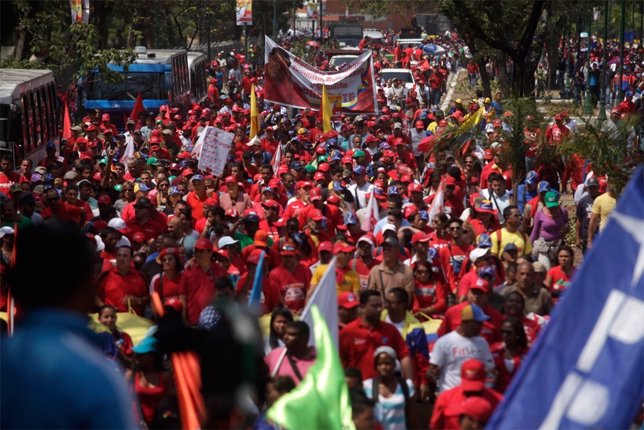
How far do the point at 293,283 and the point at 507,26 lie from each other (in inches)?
696

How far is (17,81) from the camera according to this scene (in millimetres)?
22812

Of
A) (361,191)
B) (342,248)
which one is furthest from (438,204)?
(342,248)

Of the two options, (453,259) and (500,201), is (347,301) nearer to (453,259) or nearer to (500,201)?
(453,259)

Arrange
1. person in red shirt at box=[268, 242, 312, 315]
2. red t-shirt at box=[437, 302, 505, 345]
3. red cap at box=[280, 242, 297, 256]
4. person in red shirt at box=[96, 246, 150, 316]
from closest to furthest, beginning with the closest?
red t-shirt at box=[437, 302, 505, 345] < person in red shirt at box=[268, 242, 312, 315] < person in red shirt at box=[96, 246, 150, 316] < red cap at box=[280, 242, 297, 256]

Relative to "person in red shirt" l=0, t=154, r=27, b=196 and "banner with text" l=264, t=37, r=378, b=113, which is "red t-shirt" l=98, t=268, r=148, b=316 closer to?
"person in red shirt" l=0, t=154, r=27, b=196

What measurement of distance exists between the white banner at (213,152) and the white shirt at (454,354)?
8.88 m

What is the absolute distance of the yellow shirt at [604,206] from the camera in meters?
13.8

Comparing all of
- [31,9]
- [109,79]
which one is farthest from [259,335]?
[31,9]

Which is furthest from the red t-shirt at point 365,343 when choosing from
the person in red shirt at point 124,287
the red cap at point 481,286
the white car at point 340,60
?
the white car at point 340,60

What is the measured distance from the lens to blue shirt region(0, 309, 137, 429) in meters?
2.73

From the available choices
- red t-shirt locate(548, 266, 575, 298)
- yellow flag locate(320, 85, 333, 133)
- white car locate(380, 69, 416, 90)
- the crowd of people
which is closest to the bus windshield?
yellow flag locate(320, 85, 333, 133)

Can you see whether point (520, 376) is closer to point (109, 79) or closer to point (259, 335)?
point (259, 335)

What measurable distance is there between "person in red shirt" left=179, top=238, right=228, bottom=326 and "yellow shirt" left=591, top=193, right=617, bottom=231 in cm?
447

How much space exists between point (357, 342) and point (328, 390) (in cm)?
299
